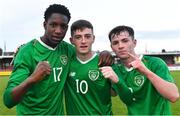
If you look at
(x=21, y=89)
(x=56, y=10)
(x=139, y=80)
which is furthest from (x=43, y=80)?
(x=139, y=80)

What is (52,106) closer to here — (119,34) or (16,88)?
(16,88)

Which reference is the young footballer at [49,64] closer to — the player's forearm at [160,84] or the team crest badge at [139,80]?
the team crest badge at [139,80]

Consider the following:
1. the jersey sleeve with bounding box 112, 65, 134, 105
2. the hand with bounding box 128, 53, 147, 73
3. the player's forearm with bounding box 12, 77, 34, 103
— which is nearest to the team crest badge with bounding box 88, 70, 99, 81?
the jersey sleeve with bounding box 112, 65, 134, 105

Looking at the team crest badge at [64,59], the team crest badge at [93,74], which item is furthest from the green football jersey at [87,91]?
the team crest badge at [64,59]

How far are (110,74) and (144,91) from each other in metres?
0.48

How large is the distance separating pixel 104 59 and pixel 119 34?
1.16 feet

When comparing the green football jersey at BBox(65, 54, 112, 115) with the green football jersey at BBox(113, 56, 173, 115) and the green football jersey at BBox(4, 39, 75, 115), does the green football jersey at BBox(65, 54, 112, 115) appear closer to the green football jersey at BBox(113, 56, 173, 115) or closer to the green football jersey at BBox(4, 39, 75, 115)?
the green football jersey at BBox(4, 39, 75, 115)

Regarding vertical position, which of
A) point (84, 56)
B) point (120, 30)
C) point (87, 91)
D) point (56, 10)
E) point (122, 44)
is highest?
point (56, 10)

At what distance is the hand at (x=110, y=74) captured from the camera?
4.66 metres

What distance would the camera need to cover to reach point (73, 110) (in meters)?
5.10

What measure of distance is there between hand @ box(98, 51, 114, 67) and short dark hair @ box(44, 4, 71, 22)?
638mm

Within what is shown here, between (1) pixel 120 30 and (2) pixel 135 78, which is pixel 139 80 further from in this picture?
(1) pixel 120 30

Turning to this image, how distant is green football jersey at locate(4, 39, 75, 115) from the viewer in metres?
4.78

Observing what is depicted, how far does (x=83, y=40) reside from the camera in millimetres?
5012
